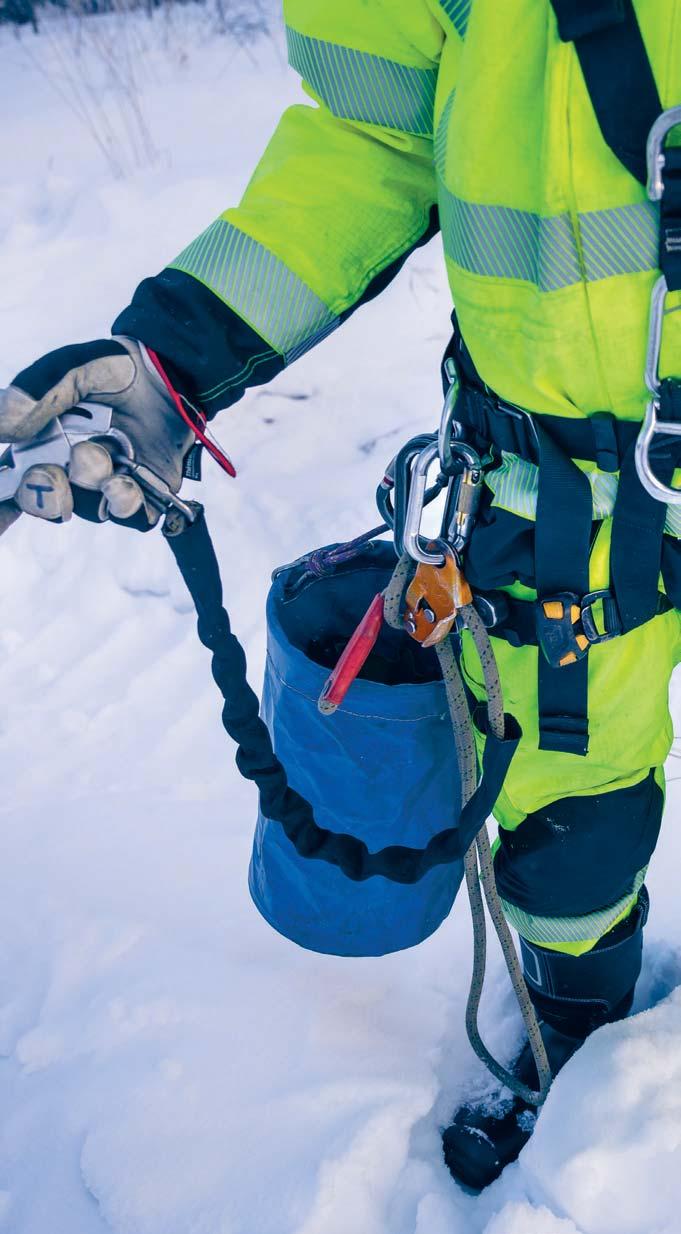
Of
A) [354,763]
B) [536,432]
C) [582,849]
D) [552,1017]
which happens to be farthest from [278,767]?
[552,1017]

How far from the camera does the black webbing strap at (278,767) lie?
104cm

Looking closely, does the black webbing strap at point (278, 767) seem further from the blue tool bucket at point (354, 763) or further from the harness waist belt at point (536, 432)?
the harness waist belt at point (536, 432)

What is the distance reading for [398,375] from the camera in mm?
2770

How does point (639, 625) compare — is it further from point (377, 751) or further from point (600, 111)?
point (600, 111)

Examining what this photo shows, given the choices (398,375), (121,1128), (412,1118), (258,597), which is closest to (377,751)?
(412,1118)

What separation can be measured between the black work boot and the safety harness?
16.2 inches

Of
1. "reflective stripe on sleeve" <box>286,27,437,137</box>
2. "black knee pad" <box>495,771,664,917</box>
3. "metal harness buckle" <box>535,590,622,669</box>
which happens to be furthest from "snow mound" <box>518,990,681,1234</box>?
"reflective stripe on sleeve" <box>286,27,437,137</box>

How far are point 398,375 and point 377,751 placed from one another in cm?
182

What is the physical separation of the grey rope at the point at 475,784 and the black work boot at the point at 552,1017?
5cm

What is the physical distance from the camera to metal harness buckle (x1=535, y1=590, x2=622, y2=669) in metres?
0.98

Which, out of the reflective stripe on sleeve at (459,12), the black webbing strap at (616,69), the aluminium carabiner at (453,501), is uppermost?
→ the reflective stripe on sleeve at (459,12)

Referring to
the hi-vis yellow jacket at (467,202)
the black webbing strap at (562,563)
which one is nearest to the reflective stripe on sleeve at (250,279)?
the hi-vis yellow jacket at (467,202)

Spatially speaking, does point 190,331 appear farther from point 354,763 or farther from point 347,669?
point 354,763

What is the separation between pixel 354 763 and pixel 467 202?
67 centimetres
